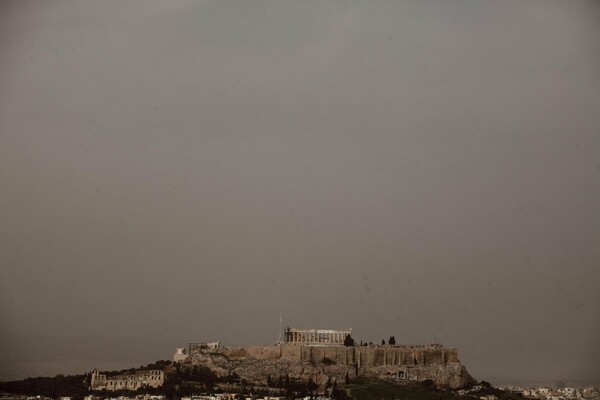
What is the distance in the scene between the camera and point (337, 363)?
50.5 m

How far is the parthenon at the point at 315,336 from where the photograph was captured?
2143 inches

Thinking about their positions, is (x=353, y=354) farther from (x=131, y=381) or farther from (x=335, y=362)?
(x=131, y=381)

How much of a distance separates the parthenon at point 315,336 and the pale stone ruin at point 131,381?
9.40 metres

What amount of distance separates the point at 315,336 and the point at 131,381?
38.5 ft

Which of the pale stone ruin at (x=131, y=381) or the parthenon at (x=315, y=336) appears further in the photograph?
the parthenon at (x=315, y=336)

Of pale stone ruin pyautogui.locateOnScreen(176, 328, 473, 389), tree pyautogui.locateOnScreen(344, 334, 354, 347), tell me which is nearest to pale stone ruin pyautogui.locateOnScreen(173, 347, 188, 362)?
pale stone ruin pyautogui.locateOnScreen(176, 328, 473, 389)

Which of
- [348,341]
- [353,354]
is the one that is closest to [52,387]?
[353,354]

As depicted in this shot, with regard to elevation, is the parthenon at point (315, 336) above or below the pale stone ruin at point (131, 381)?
above

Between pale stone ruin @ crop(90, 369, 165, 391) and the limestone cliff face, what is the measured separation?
2832 millimetres

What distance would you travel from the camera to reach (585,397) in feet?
188

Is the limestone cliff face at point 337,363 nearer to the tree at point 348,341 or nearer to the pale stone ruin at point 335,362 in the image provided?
the pale stone ruin at point 335,362

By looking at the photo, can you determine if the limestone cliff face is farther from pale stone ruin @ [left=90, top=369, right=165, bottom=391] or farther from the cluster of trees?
the cluster of trees

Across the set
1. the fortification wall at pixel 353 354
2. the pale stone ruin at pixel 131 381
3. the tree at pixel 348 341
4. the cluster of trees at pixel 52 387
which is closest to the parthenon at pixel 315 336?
the tree at pixel 348 341

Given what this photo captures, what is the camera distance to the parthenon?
179 ft
